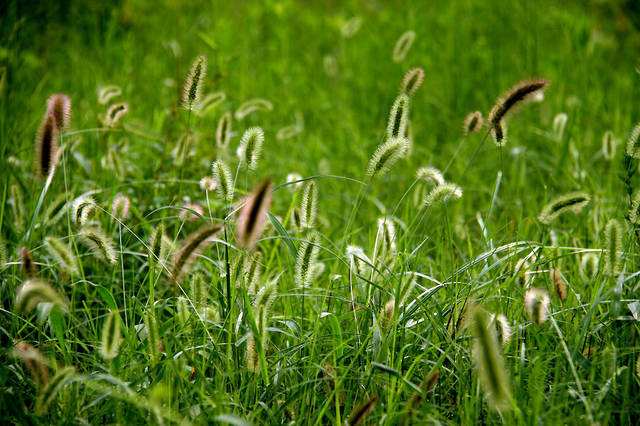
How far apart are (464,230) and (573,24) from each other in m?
2.84

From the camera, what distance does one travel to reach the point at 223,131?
105 inches

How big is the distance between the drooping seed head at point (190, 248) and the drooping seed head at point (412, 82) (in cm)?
95

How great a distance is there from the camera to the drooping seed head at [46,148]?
79.0 inches

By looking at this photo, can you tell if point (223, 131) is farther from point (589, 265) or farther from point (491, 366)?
point (491, 366)

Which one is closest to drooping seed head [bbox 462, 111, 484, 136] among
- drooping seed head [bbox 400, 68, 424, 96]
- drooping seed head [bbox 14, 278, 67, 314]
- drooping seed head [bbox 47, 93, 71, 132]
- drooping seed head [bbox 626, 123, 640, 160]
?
drooping seed head [bbox 400, 68, 424, 96]

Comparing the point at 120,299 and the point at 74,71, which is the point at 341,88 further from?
the point at 120,299

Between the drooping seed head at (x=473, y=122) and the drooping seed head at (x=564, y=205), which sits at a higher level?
the drooping seed head at (x=473, y=122)

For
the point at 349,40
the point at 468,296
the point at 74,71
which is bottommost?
the point at 468,296

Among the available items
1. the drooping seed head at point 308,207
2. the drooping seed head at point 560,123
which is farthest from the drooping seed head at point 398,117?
the drooping seed head at point 560,123

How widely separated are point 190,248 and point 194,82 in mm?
571

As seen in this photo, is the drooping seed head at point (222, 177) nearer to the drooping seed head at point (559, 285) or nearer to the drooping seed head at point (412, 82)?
the drooping seed head at point (412, 82)

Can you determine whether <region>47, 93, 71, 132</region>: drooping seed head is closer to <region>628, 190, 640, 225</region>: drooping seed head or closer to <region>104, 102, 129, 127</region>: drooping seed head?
<region>104, 102, 129, 127</region>: drooping seed head

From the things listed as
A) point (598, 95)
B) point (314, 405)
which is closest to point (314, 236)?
point (314, 405)

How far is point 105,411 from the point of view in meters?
1.77
